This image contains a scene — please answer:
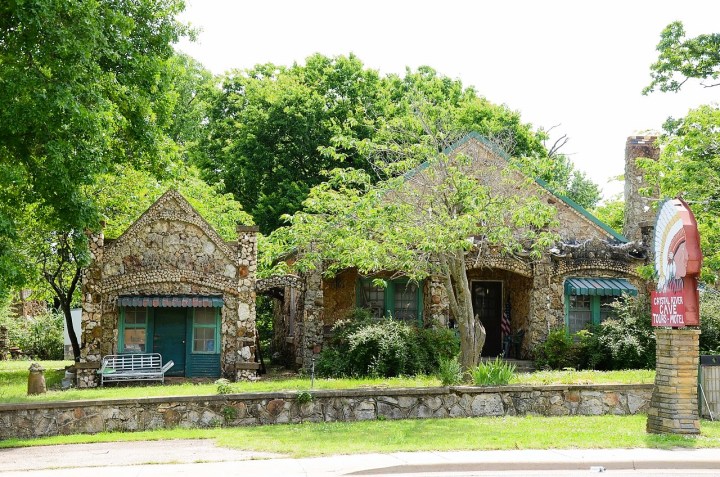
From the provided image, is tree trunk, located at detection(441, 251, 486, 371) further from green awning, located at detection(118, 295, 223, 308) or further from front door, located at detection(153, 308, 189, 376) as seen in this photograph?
front door, located at detection(153, 308, 189, 376)

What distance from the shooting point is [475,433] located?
13594 millimetres

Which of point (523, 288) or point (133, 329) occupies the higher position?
point (523, 288)

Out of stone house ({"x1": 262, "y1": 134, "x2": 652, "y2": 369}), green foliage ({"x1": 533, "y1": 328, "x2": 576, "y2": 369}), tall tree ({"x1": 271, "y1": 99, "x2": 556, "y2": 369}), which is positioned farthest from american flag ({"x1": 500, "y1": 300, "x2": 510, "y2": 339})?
tall tree ({"x1": 271, "y1": 99, "x2": 556, "y2": 369})

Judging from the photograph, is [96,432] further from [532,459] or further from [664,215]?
[664,215]

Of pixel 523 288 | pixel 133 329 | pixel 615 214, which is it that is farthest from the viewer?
pixel 615 214

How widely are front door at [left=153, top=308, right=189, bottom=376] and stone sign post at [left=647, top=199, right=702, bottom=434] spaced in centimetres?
1348

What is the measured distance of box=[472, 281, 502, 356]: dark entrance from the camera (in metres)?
26.2

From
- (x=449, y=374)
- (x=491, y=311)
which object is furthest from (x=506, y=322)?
(x=449, y=374)

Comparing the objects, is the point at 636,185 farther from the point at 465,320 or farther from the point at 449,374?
the point at 449,374

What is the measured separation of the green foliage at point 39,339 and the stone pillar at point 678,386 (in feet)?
89.6

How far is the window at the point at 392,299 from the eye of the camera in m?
24.2

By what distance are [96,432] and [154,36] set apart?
10277 mm

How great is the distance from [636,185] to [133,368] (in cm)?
1787

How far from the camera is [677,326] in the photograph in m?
13.3
